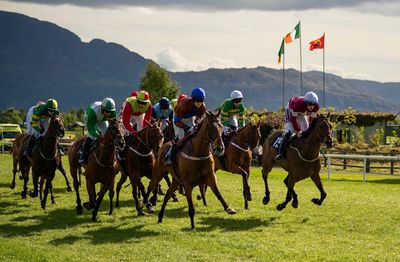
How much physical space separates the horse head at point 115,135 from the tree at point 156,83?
8634 cm

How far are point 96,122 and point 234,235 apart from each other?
506cm

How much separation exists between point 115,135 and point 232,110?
495cm

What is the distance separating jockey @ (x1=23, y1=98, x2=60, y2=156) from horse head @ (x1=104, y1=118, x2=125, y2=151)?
131 inches

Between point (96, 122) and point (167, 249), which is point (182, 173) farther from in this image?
point (96, 122)

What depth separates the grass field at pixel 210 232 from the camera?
9.60 m

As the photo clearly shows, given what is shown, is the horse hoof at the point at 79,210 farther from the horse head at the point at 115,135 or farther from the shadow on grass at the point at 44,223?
the horse head at the point at 115,135

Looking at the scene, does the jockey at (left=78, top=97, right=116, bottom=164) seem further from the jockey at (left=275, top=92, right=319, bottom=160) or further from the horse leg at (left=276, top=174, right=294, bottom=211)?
the horse leg at (left=276, top=174, right=294, bottom=211)

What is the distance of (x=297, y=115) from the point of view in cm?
1497

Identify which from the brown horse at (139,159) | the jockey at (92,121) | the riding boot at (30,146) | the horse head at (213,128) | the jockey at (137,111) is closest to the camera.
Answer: the horse head at (213,128)

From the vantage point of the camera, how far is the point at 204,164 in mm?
11828

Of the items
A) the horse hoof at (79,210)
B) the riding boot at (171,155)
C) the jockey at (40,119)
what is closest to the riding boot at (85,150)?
the horse hoof at (79,210)

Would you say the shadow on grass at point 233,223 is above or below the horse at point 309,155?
below

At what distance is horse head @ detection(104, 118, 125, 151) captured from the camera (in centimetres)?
1270

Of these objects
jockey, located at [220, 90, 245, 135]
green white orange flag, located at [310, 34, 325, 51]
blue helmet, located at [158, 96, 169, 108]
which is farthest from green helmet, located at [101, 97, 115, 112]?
green white orange flag, located at [310, 34, 325, 51]
